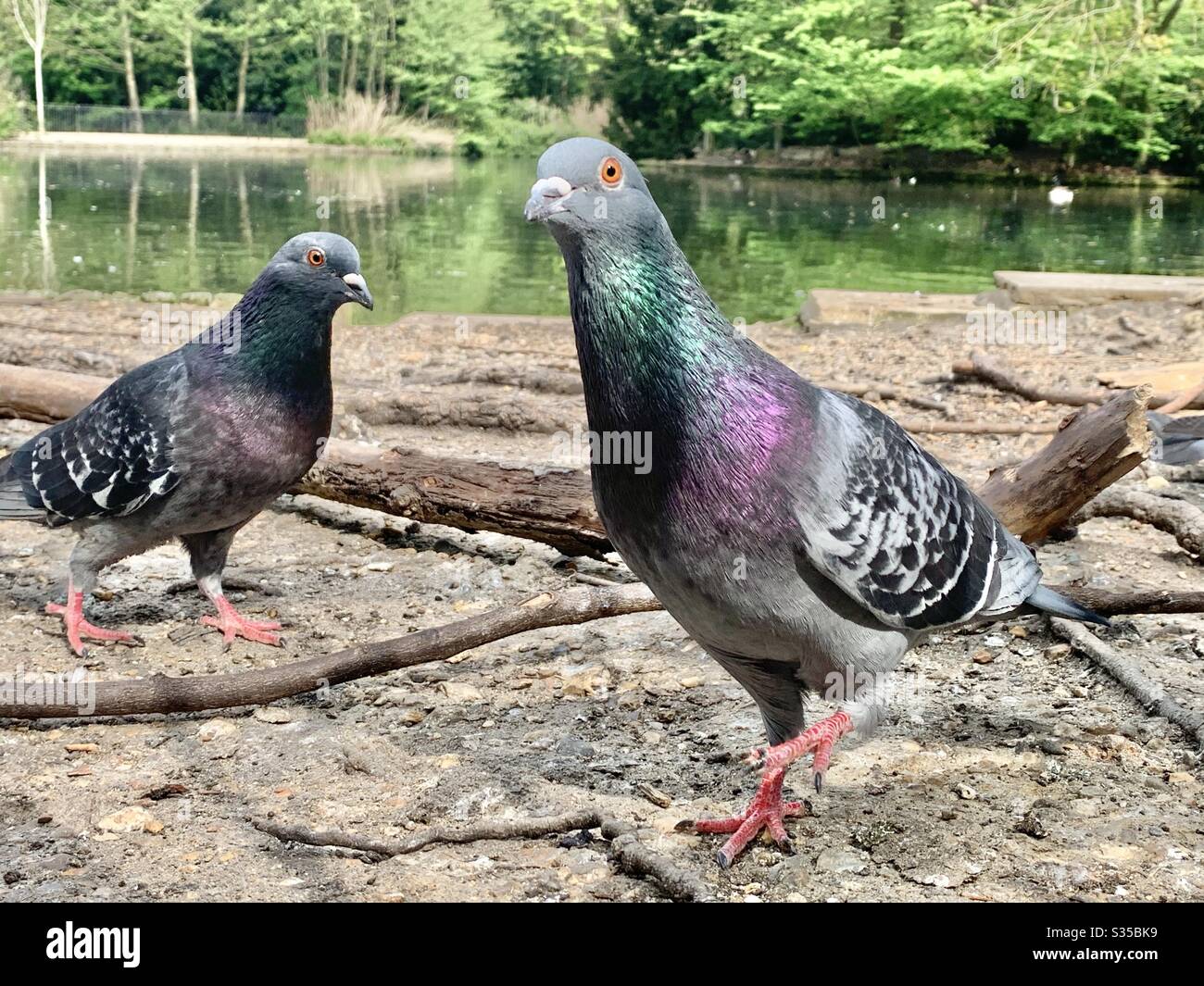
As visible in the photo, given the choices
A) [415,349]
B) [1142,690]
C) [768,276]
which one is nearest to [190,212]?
[768,276]

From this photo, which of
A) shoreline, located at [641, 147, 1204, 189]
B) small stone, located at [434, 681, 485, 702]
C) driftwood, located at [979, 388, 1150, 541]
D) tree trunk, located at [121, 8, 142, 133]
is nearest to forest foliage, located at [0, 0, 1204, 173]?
tree trunk, located at [121, 8, 142, 133]

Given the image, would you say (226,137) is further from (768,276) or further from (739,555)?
(739,555)

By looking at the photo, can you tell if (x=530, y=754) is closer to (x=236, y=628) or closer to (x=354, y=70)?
(x=236, y=628)

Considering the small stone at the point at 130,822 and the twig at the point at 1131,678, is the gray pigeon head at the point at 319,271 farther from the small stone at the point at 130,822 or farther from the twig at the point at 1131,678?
the twig at the point at 1131,678

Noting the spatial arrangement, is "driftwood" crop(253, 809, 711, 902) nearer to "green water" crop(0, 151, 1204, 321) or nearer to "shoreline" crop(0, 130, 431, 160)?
"green water" crop(0, 151, 1204, 321)

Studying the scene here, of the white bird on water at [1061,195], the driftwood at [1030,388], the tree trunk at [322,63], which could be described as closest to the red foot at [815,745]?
the driftwood at [1030,388]
